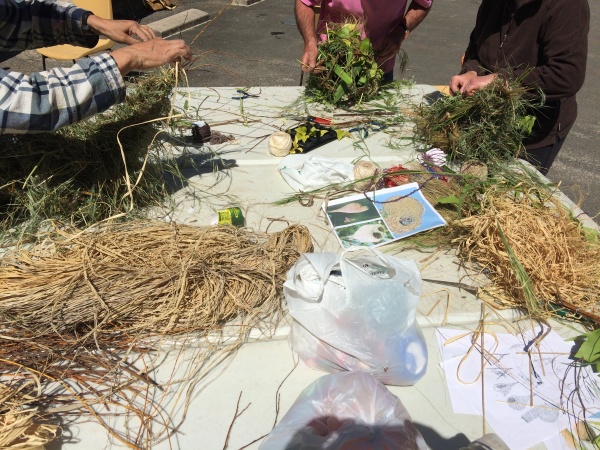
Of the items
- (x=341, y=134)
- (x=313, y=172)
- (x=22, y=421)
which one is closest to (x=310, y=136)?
(x=341, y=134)

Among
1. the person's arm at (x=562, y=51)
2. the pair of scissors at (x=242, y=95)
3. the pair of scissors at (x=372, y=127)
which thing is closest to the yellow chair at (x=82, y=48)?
the pair of scissors at (x=242, y=95)

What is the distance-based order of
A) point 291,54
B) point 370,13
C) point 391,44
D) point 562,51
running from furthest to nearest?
point 291,54, point 391,44, point 370,13, point 562,51

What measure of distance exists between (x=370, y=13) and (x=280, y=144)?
110 cm

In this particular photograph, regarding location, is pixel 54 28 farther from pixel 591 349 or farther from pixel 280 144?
pixel 591 349

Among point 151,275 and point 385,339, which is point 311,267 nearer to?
point 385,339

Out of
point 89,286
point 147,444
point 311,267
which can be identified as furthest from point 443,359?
point 89,286

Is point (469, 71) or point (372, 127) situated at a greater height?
point (469, 71)

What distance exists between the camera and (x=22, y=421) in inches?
38.6

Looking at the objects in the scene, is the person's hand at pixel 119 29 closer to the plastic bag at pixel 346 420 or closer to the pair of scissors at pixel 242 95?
the pair of scissors at pixel 242 95

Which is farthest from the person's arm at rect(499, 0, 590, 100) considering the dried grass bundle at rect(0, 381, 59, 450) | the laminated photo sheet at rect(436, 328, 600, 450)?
the dried grass bundle at rect(0, 381, 59, 450)

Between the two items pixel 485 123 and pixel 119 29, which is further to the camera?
pixel 485 123

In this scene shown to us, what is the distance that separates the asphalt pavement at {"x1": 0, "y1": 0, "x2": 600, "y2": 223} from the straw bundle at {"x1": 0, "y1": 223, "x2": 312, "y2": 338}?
2379mm

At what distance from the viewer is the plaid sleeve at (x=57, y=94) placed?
1.24 meters

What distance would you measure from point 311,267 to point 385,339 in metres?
0.28
